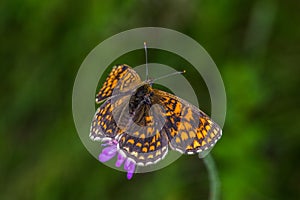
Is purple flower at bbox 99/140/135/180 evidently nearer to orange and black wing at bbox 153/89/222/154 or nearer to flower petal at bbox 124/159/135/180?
flower petal at bbox 124/159/135/180

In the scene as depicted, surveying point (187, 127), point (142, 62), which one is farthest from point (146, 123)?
point (142, 62)

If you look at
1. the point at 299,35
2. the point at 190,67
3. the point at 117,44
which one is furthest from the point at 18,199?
the point at 299,35

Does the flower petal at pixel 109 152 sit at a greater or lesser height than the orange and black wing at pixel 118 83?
lesser

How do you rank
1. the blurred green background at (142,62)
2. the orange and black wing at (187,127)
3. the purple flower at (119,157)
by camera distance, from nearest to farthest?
1. the orange and black wing at (187,127)
2. the purple flower at (119,157)
3. the blurred green background at (142,62)

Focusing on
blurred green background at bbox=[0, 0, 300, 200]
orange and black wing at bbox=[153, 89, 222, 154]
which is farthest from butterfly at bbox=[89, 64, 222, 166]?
blurred green background at bbox=[0, 0, 300, 200]

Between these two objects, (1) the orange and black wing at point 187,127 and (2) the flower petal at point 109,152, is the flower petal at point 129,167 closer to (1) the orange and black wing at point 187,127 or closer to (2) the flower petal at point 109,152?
(2) the flower petal at point 109,152

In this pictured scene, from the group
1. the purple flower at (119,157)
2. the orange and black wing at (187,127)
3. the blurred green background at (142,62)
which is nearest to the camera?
the orange and black wing at (187,127)

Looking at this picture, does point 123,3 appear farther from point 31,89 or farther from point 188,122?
point 188,122

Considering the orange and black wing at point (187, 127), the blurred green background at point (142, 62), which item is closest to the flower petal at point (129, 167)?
the orange and black wing at point (187, 127)
